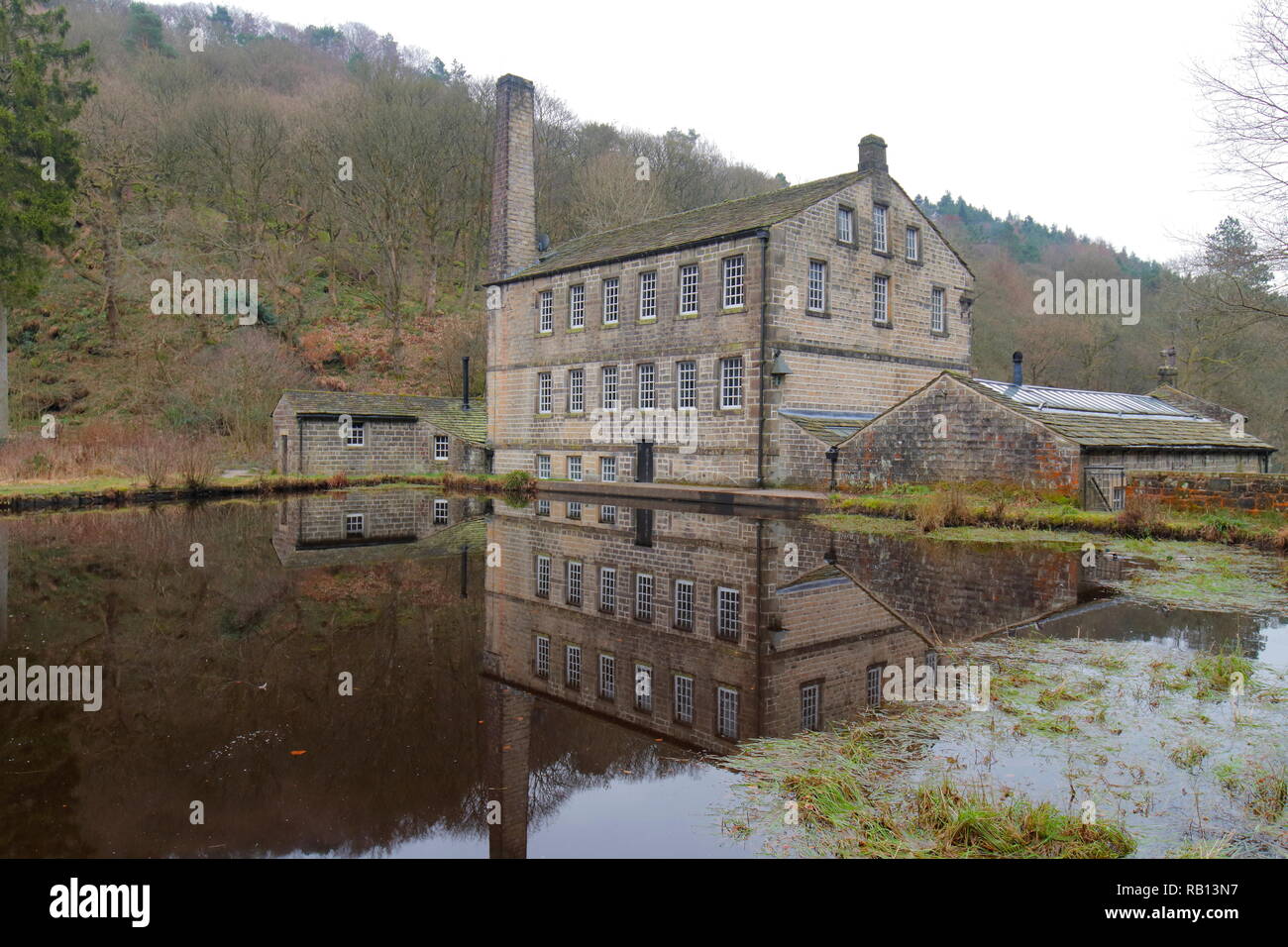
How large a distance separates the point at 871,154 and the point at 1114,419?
11.9 m

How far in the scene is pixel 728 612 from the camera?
9000mm

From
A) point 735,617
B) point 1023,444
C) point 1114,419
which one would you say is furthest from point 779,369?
point 735,617

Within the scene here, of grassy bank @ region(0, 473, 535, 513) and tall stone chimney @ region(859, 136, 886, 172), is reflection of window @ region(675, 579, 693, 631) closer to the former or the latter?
grassy bank @ region(0, 473, 535, 513)

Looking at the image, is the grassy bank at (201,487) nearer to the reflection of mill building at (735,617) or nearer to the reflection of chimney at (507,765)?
the reflection of mill building at (735,617)

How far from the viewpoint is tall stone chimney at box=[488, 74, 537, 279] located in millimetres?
32188

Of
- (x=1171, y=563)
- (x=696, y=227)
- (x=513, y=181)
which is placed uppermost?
(x=513, y=181)

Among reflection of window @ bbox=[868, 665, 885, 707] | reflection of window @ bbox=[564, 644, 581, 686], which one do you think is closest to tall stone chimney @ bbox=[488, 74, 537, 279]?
reflection of window @ bbox=[564, 644, 581, 686]

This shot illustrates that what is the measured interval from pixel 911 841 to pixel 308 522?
17352 millimetres

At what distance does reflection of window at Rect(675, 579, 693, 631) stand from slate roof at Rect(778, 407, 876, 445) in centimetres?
1304

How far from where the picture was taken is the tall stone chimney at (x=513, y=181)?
3219 cm

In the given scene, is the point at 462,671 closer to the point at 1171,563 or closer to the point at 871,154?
the point at 1171,563

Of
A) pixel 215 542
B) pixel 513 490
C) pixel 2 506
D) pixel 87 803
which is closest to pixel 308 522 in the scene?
pixel 215 542

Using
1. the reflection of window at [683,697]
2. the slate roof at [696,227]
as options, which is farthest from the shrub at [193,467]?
the reflection of window at [683,697]

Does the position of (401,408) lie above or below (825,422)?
above
